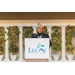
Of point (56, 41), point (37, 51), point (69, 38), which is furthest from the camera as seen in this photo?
point (69, 38)

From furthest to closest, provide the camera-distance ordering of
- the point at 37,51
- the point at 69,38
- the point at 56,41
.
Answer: the point at 69,38
the point at 56,41
the point at 37,51

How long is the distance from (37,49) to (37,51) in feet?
0.10

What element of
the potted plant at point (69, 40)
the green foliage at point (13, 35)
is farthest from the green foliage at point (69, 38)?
the green foliage at point (13, 35)

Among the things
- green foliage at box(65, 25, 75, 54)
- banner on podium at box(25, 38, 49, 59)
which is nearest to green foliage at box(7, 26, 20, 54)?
green foliage at box(65, 25, 75, 54)

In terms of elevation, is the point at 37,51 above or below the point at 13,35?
below

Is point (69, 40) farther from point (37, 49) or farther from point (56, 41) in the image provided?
point (37, 49)

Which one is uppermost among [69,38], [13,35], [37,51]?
[13,35]

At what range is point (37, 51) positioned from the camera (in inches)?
55.5

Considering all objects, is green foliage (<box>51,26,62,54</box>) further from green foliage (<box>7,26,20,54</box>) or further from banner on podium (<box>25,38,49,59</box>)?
banner on podium (<box>25,38,49,59</box>)

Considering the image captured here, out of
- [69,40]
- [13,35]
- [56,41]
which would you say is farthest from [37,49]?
[69,40]

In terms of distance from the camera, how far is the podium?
140cm

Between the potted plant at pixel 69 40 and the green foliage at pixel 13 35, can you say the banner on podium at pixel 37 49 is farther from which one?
the potted plant at pixel 69 40

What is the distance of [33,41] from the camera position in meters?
1.44

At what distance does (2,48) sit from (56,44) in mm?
3108
